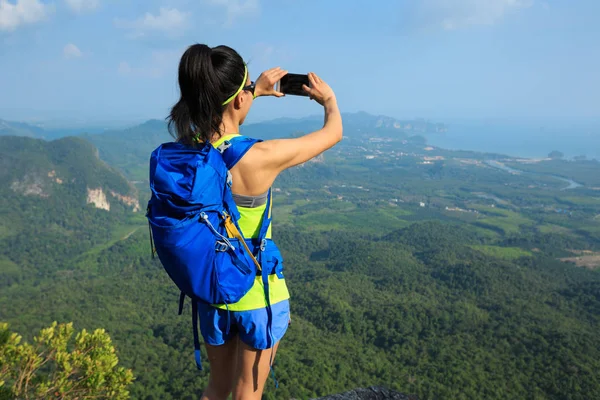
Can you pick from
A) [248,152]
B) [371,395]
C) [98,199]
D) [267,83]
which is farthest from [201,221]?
[98,199]

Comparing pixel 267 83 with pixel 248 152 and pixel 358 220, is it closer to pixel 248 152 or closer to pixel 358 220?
pixel 248 152

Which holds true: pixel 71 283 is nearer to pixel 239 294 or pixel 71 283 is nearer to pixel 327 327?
pixel 327 327

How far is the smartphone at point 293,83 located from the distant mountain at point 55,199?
71.2m

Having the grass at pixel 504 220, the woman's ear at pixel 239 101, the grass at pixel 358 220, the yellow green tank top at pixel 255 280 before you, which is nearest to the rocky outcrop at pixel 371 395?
the yellow green tank top at pixel 255 280

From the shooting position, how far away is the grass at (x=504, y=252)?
208ft

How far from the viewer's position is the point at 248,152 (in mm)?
1835

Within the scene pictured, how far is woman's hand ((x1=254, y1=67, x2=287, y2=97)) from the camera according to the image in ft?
6.97

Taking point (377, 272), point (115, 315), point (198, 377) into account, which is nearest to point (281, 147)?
point (198, 377)

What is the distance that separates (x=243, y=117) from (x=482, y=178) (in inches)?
5457

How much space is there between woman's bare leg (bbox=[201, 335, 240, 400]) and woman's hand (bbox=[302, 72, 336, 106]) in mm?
1264

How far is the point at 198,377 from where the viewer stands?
84.9 ft

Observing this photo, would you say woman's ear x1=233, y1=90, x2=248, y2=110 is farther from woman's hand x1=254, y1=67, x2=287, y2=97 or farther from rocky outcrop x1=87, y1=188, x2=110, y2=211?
rocky outcrop x1=87, y1=188, x2=110, y2=211

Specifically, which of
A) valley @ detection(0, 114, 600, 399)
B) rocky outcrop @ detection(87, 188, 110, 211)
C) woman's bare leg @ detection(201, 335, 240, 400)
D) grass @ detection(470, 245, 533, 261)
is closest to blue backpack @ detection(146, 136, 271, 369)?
woman's bare leg @ detection(201, 335, 240, 400)

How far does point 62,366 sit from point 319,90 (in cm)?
556
